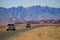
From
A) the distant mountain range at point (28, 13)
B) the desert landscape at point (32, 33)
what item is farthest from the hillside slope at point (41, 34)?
the distant mountain range at point (28, 13)

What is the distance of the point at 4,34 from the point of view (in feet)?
13.7

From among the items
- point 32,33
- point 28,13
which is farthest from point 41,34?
point 28,13

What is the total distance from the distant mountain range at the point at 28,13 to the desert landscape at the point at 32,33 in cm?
17

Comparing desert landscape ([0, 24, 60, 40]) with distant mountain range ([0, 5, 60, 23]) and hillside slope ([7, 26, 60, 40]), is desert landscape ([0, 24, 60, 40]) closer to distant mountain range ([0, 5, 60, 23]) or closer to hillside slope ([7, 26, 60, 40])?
hillside slope ([7, 26, 60, 40])

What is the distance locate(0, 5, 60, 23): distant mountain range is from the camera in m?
4.29

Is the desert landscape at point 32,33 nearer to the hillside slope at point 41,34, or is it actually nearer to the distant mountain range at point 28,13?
the hillside slope at point 41,34

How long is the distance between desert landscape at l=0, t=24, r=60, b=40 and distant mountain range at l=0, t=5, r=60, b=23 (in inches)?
6.8

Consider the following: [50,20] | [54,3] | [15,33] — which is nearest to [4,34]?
[15,33]

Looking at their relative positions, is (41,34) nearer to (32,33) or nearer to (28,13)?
(32,33)

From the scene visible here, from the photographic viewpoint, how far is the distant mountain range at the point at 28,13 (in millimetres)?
4293

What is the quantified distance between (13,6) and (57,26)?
116 centimetres

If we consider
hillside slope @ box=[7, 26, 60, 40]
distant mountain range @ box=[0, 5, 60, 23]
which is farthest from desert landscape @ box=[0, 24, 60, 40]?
distant mountain range @ box=[0, 5, 60, 23]

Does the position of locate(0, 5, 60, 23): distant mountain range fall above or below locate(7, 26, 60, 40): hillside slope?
above

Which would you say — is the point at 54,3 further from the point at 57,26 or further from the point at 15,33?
the point at 15,33
